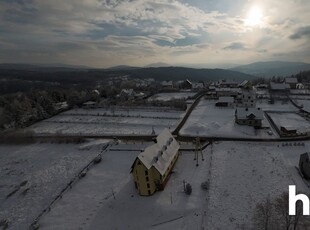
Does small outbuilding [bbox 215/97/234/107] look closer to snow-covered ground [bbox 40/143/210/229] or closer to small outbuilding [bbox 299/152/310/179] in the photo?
snow-covered ground [bbox 40/143/210/229]

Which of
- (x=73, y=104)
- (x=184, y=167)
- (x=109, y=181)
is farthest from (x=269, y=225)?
(x=73, y=104)

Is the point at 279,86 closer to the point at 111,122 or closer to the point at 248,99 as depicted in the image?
the point at 248,99

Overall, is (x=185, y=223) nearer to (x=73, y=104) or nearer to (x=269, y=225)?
(x=269, y=225)

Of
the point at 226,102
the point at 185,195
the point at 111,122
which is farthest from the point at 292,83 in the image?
the point at 185,195

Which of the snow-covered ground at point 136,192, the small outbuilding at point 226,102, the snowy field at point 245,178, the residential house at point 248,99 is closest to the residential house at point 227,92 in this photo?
the small outbuilding at point 226,102

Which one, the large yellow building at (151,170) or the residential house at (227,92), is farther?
the residential house at (227,92)

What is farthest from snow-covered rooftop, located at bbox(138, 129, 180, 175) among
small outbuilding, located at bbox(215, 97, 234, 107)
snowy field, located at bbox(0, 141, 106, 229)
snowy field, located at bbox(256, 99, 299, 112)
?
snowy field, located at bbox(256, 99, 299, 112)

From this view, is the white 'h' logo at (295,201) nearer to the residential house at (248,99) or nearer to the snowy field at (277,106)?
the snowy field at (277,106)
